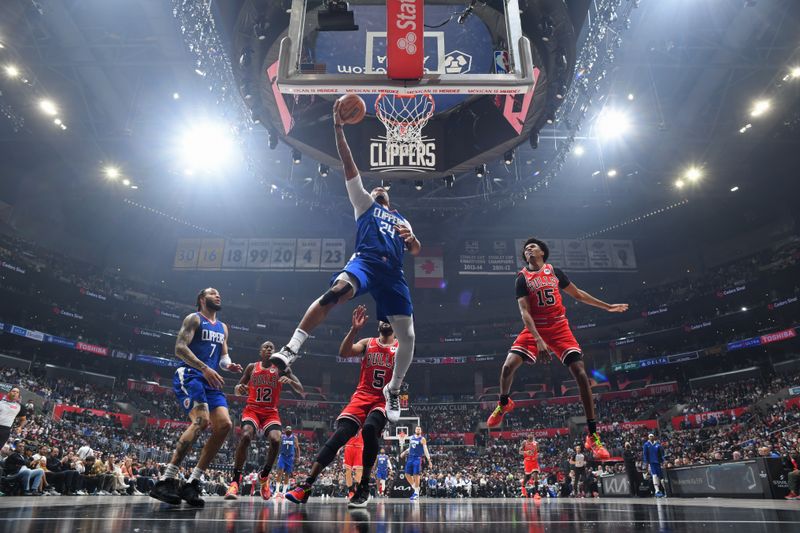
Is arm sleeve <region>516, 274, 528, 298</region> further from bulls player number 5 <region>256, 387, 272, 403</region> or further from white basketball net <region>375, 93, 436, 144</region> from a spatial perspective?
white basketball net <region>375, 93, 436, 144</region>

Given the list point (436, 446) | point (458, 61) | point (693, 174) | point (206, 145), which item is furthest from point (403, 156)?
point (436, 446)

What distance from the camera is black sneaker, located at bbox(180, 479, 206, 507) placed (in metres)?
4.61

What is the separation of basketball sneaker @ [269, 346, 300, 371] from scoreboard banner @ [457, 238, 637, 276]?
28.7 m

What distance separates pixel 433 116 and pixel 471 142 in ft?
4.03

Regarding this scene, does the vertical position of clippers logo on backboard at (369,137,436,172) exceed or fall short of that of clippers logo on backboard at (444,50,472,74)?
it falls short

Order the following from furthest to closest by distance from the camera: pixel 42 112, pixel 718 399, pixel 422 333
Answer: pixel 422 333, pixel 718 399, pixel 42 112

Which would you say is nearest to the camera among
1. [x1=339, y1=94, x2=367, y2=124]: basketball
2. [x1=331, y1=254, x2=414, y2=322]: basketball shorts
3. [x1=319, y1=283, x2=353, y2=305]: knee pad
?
[x1=319, y1=283, x2=353, y2=305]: knee pad

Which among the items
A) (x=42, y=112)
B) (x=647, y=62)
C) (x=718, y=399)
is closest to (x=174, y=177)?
(x=42, y=112)

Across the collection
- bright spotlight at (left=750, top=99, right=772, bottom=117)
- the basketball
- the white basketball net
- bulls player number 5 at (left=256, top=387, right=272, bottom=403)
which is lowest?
bulls player number 5 at (left=256, top=387, right=272, bottom=403)

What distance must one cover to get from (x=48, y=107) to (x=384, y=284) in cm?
2594

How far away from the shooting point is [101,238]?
115 feet

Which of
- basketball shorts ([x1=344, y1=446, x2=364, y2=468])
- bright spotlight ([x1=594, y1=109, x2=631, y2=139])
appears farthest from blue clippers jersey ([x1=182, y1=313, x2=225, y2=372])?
bright spotlight ([x1=594, y1=109, x2=631, y2=139])

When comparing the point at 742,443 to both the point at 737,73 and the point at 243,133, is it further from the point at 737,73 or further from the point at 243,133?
the point at 243,133

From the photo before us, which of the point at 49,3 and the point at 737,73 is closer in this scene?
the point at 49,3
